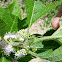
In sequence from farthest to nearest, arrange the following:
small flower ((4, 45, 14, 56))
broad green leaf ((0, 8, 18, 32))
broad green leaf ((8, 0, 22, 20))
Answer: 1. broad green leaf ((8, 0, 22, 20))
2. broad green leaf ((0, 8, 18, 32))
3. small flower ((4, 45, 14, 56))

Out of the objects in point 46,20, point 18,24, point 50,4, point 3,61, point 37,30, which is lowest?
point 37,30

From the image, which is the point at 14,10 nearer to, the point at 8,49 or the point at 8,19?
the point at 8,19

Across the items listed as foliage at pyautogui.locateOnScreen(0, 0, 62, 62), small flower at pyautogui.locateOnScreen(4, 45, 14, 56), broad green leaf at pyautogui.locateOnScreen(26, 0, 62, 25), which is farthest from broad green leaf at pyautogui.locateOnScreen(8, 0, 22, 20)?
small flower at pyautogui.locateOnScreen(4, 45, 14, 56)

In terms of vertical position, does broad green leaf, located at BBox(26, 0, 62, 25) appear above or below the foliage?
above

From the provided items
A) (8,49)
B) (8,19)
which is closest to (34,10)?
(8,19)

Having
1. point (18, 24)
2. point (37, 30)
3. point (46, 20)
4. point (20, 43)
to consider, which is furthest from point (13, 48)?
point (46, 20)

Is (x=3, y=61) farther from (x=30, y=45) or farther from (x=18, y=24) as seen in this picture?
(x=18, y=24)

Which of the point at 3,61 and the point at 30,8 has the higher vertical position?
the point at 30,8

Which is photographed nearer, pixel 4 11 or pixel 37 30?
pixel 4 11

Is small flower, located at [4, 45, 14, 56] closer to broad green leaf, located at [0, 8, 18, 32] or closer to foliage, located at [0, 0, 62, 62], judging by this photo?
foliage, located at [0, 0, 62, 62]
